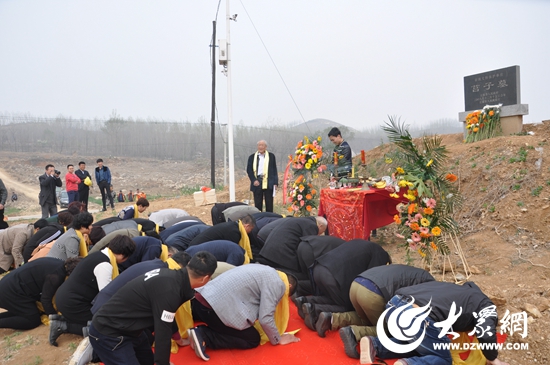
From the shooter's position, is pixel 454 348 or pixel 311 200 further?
pixel 311 200

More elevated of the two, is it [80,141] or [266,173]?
[80,141]

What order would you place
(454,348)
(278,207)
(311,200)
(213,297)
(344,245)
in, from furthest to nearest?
(278,207)
(311,200)
(344,245)
(213,297)
(454,348)

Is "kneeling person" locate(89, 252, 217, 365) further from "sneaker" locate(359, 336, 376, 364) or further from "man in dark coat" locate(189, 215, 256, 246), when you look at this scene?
"man in dark coat" locate(189, 215, 256, 246)

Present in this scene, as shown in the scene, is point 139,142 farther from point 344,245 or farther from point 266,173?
point 344,245

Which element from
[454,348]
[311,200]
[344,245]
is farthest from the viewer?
[311,200]

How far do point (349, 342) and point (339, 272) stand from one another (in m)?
0.70

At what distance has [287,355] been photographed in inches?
135

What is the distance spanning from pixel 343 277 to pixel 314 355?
761 mm

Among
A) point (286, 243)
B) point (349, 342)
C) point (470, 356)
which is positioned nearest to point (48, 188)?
point (286, 243)

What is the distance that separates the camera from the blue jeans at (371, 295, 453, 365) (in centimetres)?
296

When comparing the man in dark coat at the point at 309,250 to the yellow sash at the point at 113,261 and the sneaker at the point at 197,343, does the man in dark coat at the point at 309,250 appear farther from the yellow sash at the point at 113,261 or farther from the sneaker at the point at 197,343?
the yellow sash at the point at 113,261

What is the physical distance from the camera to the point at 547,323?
11.5 feet

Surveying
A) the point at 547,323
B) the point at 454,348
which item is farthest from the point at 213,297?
the point at 547,323

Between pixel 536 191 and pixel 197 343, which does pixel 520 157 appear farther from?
pixel 197 343
